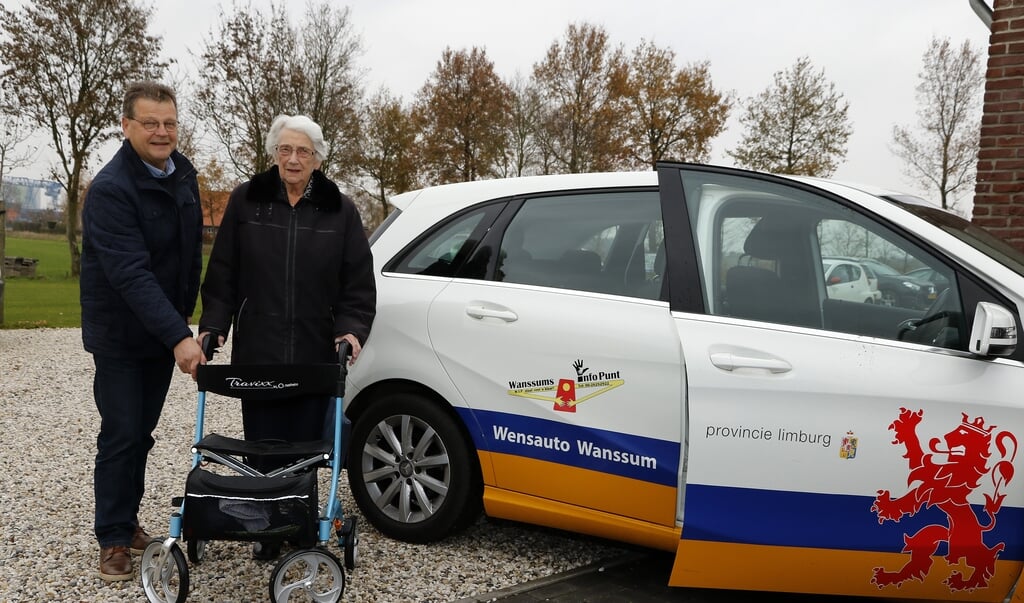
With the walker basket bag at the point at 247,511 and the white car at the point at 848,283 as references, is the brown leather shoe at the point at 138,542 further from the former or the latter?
the white car at the point at 848,283

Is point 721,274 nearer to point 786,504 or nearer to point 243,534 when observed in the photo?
point 786,504

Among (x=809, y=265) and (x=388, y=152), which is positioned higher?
(x=388, y=152)

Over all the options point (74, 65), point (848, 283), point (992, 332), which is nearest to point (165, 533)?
point (848, 283)

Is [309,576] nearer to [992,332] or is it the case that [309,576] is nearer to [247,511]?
[247,511]

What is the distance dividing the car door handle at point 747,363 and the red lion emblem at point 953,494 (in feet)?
1.30

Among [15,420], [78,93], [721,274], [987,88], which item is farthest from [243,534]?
[78,93]

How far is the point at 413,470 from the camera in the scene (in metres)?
3.55

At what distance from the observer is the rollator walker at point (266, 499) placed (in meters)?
2.71

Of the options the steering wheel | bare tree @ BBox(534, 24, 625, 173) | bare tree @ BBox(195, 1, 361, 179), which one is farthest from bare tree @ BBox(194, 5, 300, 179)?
the steering wheel

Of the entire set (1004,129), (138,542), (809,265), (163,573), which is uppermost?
(1004,129)

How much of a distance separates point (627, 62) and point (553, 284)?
2754 centimetres

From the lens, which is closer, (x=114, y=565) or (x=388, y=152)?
(x=114, y=565)

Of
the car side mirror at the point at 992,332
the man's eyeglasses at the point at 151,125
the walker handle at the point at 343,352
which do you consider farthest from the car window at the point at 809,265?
the man's eyeglasses at the point at 151,125

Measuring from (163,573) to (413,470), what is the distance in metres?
1.14
